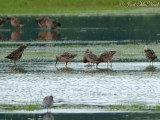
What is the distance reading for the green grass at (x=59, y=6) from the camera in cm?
5538

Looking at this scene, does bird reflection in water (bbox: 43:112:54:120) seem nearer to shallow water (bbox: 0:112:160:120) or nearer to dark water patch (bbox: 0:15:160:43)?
shallow water (bbox: 0:112:160:120)

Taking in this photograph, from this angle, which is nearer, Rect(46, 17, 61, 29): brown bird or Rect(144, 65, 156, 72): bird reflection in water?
Rect(144, 65, 156, 72): bird reflection in water

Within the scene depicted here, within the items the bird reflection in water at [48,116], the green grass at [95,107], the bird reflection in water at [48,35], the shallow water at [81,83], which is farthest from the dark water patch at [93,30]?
the bird reflection in water at [48,116]

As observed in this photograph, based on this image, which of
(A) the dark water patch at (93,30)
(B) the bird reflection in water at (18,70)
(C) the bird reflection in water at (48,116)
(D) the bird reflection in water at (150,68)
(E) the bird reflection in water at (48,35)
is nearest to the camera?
(C) the bird reflection in water at (48,116)

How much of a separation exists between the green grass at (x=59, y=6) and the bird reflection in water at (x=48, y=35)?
1444 centimetres

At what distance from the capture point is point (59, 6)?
189 feet

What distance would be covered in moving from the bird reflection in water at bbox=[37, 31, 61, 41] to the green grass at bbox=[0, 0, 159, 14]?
47.4 feet

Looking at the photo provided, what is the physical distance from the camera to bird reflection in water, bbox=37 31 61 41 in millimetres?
35703

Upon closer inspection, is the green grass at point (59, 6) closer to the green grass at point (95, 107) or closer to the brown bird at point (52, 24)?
the brown bird at point (52, 24)

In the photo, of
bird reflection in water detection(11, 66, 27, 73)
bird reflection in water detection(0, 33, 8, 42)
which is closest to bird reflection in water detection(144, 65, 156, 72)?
bird reflection in water detection(11, 66, 27, 73)

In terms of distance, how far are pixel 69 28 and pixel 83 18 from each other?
21.8 ft

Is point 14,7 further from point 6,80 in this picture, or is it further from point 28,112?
point 28,112

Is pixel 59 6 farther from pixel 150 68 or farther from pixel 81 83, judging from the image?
pixel 81 83

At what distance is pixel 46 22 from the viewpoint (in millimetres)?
41656
